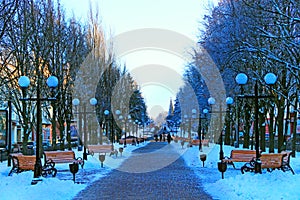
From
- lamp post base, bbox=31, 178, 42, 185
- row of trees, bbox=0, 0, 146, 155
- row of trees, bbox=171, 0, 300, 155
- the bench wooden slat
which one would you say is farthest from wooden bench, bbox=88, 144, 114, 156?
lamp post base, bbox=31, 178, 42, 185

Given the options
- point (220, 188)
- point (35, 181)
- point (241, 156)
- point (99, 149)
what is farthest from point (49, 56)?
point (220, 188)

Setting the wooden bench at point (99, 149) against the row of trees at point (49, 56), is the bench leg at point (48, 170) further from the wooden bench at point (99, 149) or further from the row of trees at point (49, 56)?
the wooden bench at point (99, 149)

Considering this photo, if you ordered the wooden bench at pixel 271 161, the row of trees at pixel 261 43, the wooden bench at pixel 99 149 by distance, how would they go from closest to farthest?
the row of trees at pixel 261 43 < the wooden bench at pixel 271 161 < the wooden bench at pixel 99 149

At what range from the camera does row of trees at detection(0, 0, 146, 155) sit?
66.8 ft

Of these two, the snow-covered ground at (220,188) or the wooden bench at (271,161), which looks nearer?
the snow-covered ground at (220,188)

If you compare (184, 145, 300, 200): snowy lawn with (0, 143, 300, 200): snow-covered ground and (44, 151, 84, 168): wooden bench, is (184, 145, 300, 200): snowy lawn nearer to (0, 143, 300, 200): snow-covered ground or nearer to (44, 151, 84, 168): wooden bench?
(0, 143, 300, 200): snow-covered ground

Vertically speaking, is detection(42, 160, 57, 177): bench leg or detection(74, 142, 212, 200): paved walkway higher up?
detection(42, 160, 57, 177): bench leg

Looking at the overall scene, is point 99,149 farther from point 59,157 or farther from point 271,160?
point 271,160

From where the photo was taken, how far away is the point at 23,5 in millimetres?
20344

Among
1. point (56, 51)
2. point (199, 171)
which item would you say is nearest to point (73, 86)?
point (56, 51)

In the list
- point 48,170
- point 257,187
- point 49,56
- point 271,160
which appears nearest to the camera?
point 257,187

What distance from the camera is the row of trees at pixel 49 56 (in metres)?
20.4

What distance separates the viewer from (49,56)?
80.4 ft

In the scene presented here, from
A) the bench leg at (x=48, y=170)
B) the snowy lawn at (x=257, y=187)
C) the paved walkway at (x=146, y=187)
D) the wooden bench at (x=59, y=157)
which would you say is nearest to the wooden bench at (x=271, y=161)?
the snowy lawn at (x=257, y=187)
